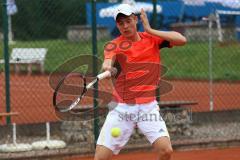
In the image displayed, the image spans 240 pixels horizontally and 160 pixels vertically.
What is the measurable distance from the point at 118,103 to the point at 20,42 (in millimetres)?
8534

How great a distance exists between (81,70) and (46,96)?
202 inches

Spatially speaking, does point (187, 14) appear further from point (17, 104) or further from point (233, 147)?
point (233, 147)

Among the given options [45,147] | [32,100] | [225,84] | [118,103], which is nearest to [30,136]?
[45,147]

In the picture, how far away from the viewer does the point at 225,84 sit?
16.7 meters

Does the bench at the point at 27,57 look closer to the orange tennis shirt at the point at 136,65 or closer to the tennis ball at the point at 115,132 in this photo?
the orange tennis shirt at the point at 136,65

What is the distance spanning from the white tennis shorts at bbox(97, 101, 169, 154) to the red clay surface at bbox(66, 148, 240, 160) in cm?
262

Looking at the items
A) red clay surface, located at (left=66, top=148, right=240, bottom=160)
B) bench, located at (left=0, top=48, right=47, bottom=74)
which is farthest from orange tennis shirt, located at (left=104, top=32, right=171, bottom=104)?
bench, located at (left=0, top=48, right=47, bottom=74)

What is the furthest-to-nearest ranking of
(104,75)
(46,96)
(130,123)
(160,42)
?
(46,96) → (160,42) → (130,123) → (104,75)

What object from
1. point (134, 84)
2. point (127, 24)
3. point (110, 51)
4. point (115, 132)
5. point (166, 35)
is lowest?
point (115, 132)

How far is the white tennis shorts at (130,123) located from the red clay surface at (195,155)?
262 centimetres

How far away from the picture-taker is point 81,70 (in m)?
10.3

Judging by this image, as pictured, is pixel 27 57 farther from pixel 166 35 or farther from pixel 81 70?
pixel 166 35

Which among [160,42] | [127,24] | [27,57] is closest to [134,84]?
[160,42]

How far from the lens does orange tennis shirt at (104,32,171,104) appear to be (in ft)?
23.6
